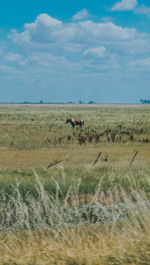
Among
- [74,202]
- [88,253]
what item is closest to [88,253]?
[88,253]

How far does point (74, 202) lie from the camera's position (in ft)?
31.3

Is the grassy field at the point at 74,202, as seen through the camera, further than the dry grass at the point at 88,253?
Yes

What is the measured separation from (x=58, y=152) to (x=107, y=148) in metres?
3.64

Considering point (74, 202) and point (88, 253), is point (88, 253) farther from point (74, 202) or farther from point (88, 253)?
point (74, 202)

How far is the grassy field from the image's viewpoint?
445 centimetres

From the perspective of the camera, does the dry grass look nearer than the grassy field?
Yes

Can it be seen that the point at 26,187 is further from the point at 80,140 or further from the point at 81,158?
the point at 80,140

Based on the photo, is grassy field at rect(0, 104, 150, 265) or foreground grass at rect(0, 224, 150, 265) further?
grassy field at rect(0, 104, 150, 265)

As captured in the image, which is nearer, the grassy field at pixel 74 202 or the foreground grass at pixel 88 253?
the foreground grass at pixel 88 253

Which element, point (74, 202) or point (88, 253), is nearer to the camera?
point (88, 253)

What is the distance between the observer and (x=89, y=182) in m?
14.4

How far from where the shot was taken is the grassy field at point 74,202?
4.45 meters

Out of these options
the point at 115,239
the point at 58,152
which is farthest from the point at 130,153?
the point at 115,239

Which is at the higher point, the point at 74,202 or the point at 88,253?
the point at 88,253
